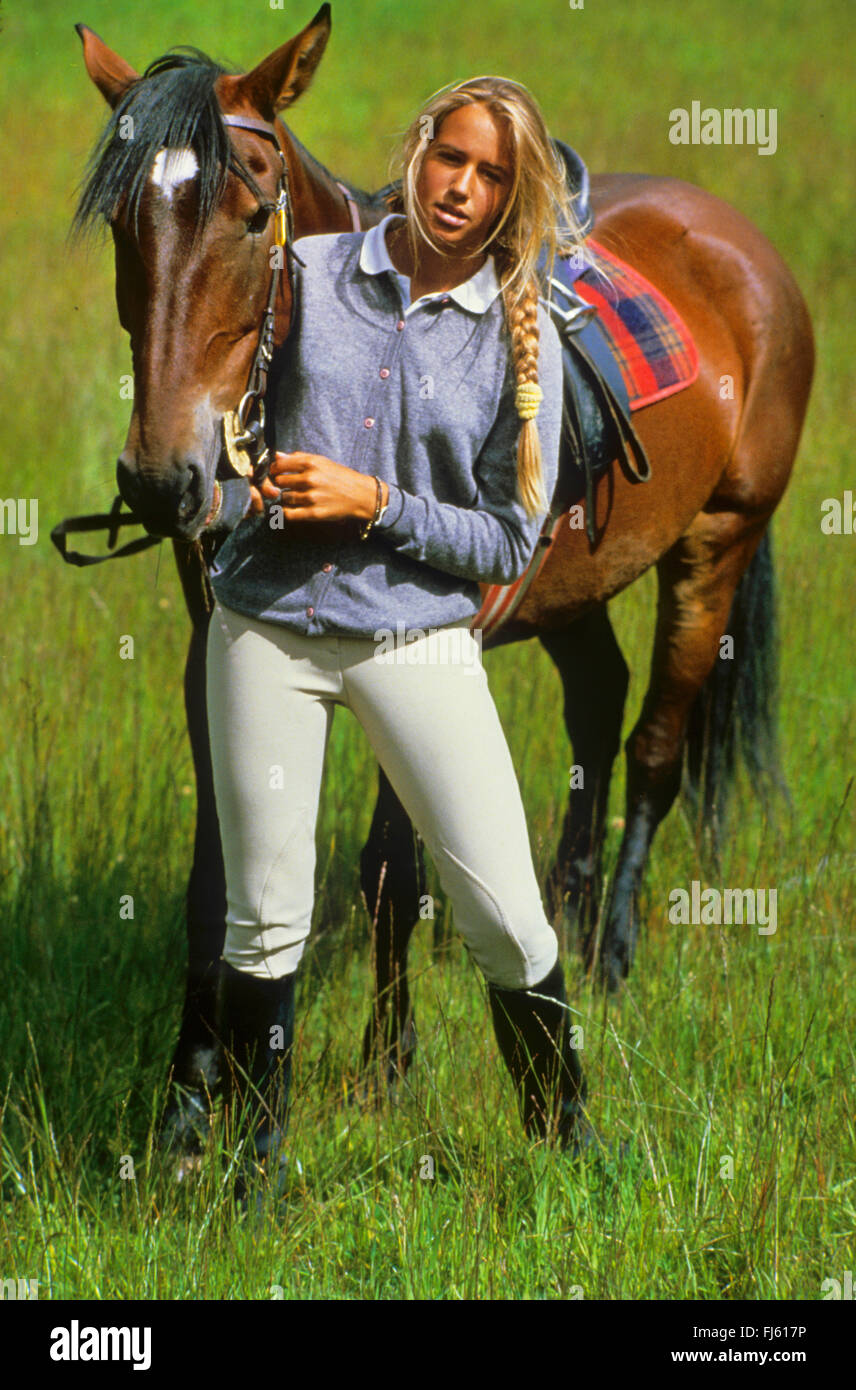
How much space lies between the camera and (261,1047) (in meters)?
2.29

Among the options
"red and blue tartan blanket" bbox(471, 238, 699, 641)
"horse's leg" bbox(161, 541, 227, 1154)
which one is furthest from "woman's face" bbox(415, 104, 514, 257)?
"red and blue tartan blanket" bbox(471, 238, 699, 641)

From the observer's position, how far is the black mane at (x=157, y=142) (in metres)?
1.91

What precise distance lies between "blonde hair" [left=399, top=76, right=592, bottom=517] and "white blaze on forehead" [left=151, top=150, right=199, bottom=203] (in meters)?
0.33

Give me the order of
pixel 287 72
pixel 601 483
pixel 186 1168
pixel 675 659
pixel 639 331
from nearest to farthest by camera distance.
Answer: pixel 287 72, pixel 186 1168, pixel 601 483, pixel 639 331, pixel 675 659

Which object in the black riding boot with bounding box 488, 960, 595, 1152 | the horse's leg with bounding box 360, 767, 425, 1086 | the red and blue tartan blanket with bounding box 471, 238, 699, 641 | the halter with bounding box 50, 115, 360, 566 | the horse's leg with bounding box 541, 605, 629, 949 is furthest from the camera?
the horse's leg with bounding box 541, 605, 629, 949

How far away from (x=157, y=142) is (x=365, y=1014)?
198 cm

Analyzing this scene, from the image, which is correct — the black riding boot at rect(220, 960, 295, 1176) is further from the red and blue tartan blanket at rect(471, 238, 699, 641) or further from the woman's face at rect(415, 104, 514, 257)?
the woman's face at rect(415, 104, 514, 257)

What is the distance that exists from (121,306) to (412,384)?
46 cm

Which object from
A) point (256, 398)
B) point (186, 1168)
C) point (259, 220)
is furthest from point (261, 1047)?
point (259, 220)

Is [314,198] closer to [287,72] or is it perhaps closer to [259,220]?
[287,72]

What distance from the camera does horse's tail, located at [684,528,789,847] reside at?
162 inches

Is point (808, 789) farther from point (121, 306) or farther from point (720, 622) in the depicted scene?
point (121, 306)

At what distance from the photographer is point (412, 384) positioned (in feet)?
6.58

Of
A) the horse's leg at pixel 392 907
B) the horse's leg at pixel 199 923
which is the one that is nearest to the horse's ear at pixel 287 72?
the horse's leg at pixel 199 923
